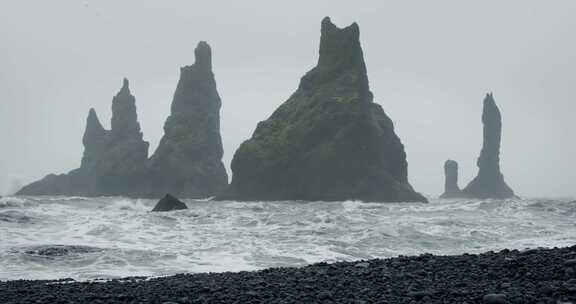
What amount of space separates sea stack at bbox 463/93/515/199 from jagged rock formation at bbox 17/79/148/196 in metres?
91.6

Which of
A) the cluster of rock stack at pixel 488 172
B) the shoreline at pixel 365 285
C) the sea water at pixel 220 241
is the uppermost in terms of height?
the cluster of rock stack at pixel 488 172

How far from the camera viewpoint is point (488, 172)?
5837 inches

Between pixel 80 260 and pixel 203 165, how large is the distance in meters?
106

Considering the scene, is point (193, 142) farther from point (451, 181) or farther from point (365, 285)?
point (365, 285)

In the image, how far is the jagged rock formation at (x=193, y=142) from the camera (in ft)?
383

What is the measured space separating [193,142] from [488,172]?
8357cm

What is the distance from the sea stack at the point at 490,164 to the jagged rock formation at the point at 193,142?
7194 cm

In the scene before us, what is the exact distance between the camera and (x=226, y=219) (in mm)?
33969

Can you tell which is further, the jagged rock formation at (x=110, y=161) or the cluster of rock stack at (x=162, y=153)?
the jagged rock formation at (x=110, y=161)

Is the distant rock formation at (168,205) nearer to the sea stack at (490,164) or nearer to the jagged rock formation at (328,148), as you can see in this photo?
the jagged rock formation at (328,148)

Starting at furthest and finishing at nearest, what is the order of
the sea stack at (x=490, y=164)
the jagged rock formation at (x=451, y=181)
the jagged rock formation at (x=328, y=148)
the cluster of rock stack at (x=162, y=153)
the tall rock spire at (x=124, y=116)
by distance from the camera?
the jagged rock formation at (x=451, y=181)
the sea stack at (x=490, y=164)
the tall rock spire at (x=124, y=116)
the cluster of rock stack at (x=162, y=153)
the jagged rock formation at (x=328, y=148)

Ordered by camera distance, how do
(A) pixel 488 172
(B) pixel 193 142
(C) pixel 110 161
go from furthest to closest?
(A) pixel 488 172, (C) pixel 110 161, (B) pixel 193 142

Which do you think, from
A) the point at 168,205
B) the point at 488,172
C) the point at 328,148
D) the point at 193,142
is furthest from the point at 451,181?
the point at 168,205

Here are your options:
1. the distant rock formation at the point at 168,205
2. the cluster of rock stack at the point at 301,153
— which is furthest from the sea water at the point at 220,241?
the cluster of rock stack at the point at 301,153
